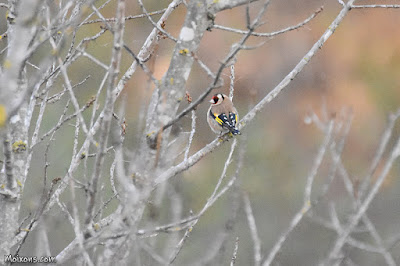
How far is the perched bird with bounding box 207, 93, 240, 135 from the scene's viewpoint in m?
6.22

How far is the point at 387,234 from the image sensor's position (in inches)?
497

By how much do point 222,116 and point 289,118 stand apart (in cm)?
870

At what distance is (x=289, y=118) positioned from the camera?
1510 centimetres

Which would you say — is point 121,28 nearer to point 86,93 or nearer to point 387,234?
point 86,93

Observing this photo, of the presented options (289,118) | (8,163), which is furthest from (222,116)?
(289,118)

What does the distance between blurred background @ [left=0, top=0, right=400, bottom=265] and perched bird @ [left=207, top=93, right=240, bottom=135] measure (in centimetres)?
390

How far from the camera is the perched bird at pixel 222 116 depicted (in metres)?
6.22

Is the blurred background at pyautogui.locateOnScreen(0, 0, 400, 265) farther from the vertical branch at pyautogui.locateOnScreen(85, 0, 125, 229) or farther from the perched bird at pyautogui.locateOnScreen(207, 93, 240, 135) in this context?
the vertical branch at pyautogui.locateOnScreen(85, 0, 125, 229)

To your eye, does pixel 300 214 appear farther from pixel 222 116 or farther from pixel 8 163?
pixel 222 116

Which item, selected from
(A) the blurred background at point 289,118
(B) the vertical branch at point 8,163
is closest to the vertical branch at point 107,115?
(B) the vertical branch at point 8,163

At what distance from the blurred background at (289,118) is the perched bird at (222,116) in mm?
3903

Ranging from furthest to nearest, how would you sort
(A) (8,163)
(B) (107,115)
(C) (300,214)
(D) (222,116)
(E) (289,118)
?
(E) (289,118) < (D) (222,116) < (A) (8,163) < (C) (300,214) < (B) (107,115)

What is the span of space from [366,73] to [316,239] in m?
4.49

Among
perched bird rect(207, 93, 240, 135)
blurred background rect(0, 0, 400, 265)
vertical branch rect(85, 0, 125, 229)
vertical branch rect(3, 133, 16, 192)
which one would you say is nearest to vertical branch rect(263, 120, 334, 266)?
vertical branch rect(85, 0, 125, 229)
